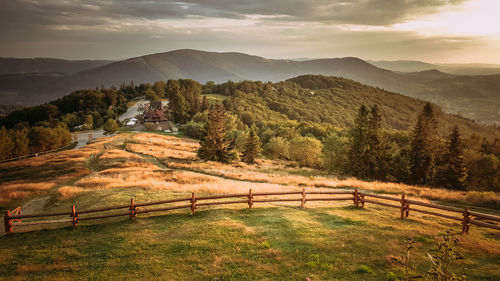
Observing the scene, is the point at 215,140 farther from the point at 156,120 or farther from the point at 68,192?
the point at 156,120

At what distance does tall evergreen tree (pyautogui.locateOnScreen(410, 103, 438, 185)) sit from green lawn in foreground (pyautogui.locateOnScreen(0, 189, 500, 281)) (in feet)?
132

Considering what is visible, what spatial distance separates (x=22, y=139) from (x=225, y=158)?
72051 mm

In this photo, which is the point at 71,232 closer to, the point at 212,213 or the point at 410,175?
the point at 212,213

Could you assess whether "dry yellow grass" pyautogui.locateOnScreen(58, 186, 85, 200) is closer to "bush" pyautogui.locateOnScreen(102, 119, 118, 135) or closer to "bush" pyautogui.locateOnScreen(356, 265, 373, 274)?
"bush" pyautogui.locateOnScreen(356, 265, 373, 274)

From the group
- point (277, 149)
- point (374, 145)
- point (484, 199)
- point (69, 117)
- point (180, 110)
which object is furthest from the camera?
point (180, 110)

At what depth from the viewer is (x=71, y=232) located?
17.8 meters

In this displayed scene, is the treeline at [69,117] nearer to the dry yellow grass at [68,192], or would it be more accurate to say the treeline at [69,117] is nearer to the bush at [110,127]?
the bush at [110,127]

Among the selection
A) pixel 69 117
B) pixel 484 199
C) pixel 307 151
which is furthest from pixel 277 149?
pixel 69 117

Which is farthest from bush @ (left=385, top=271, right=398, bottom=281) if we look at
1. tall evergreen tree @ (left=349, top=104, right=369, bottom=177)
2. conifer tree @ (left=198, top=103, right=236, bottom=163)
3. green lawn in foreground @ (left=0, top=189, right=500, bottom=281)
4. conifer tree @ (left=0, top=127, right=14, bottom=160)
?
conifer tree @ (left=0, top=127, right=14, bottom=160)

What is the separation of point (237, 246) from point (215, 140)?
41527mm

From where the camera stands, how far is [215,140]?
182 feet

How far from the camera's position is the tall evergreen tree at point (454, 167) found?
5434cm

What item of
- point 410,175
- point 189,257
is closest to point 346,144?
point 410,175

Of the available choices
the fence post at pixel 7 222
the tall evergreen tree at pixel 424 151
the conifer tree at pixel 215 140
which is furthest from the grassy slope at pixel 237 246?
the tall evergreen tree at pixel 424 151
